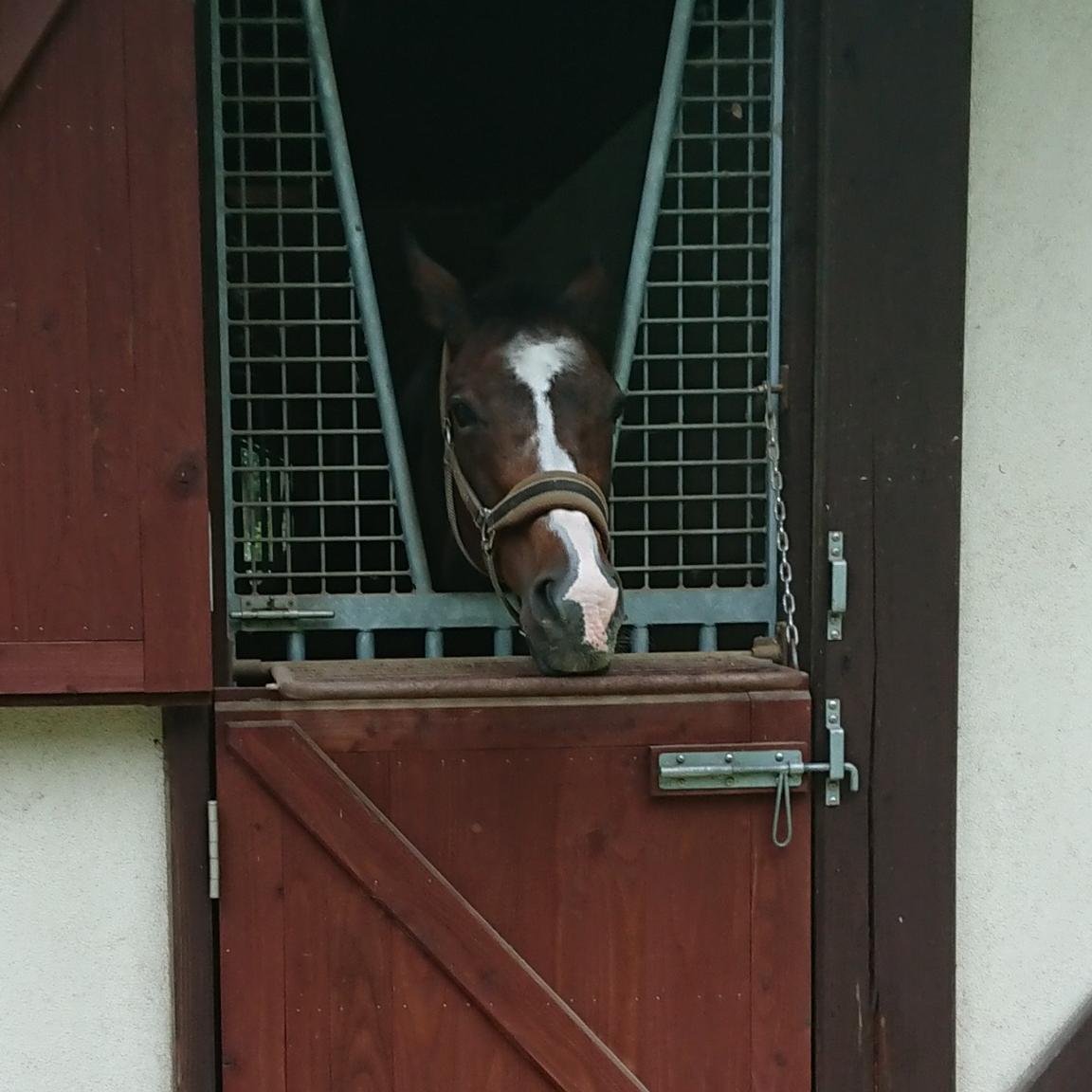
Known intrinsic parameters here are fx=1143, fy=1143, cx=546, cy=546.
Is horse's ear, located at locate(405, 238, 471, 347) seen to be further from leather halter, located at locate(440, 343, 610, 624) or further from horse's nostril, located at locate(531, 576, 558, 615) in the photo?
horse's nostril, located at locate(531, 576, 558, 615)

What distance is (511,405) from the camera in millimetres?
2283

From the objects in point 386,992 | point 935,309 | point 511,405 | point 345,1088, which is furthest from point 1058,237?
point 345,1088

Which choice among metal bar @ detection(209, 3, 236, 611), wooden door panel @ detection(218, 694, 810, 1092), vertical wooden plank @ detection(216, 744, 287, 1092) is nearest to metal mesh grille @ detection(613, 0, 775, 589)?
wooden door panel @ detection(218, 694, 810, 1092)

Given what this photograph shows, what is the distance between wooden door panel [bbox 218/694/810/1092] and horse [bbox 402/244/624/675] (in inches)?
10.0

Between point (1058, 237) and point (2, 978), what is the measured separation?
7.97ft

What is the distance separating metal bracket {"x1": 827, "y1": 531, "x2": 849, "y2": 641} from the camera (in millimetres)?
2182

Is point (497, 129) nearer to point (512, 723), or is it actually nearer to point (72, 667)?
point (512, 723)

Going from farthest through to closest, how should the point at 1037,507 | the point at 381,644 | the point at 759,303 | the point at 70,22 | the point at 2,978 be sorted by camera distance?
the point at 381,644
the point at 759,303
the point at 1037,507
the point at 2,978
the point at 70,22

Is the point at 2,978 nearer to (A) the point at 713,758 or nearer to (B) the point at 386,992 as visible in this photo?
(B) the point at 386,992

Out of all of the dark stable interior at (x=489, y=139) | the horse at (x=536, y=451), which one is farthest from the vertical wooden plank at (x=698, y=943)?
the dark stable interior at (x=489, y=139)

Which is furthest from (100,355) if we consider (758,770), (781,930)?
(781,930)

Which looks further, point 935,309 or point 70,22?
point 935,309

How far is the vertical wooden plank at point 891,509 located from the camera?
2.15m

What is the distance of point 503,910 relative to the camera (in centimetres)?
218
